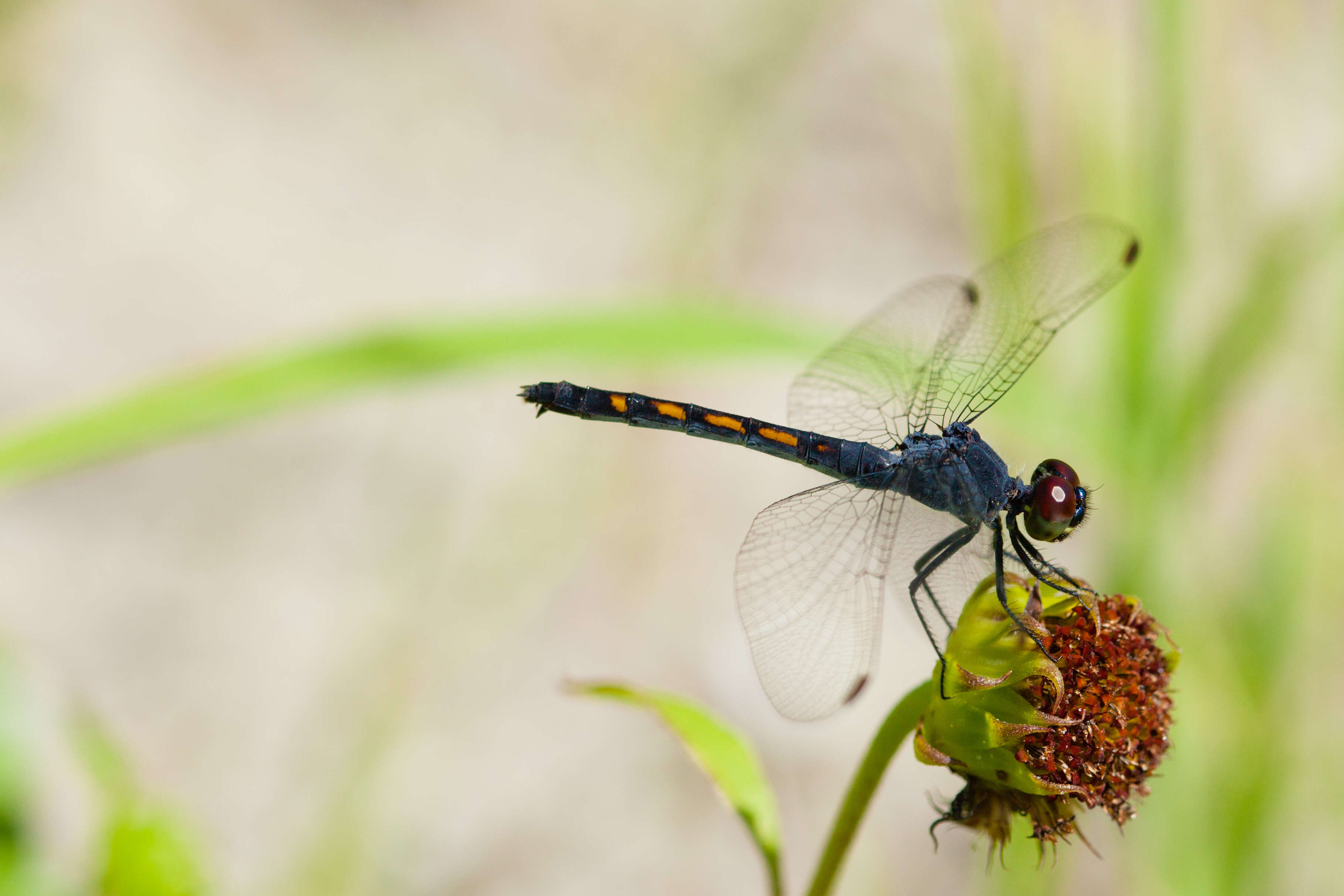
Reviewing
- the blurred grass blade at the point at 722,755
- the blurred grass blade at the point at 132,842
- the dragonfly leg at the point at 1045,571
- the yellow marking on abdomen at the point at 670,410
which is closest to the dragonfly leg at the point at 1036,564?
the dragonfly leg at the point at 1045,571

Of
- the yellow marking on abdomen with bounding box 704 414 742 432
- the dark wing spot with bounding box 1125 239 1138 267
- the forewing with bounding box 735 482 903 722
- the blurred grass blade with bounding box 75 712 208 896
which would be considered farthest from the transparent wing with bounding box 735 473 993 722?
the blurred grass blade with bounding box 75 712 208 896

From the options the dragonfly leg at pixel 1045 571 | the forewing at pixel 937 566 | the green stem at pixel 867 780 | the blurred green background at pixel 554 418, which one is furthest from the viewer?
the blurred green background at pixel 554 418

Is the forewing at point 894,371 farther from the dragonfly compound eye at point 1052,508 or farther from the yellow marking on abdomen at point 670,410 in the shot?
the dragonfly compound eye at point 1052,508

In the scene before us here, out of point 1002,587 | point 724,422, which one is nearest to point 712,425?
point 724,422

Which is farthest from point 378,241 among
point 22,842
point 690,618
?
point 22,842

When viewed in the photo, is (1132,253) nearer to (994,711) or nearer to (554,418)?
(994,711)

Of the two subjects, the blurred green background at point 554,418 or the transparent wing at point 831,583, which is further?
the blurred green background at point 554,418
